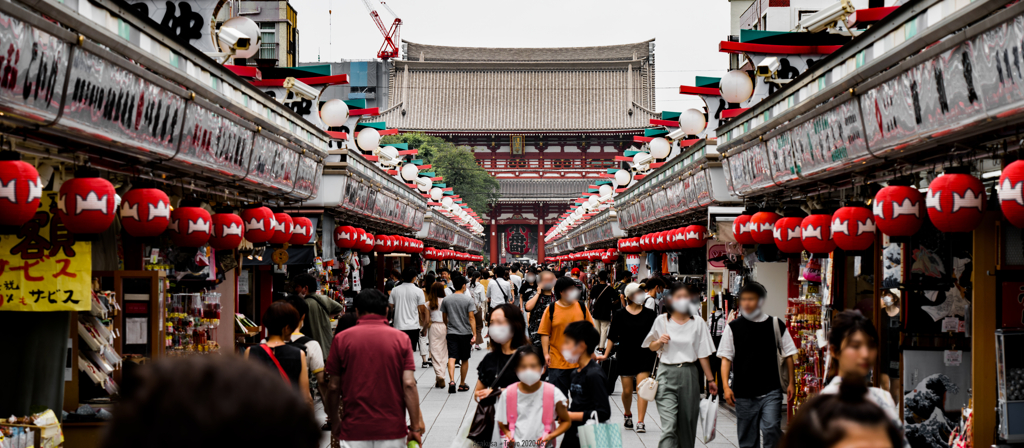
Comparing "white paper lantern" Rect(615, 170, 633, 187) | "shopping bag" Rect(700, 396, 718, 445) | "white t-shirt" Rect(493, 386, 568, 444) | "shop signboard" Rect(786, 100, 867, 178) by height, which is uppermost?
"white paper lantern" Rect(615, 170, 633, 187)

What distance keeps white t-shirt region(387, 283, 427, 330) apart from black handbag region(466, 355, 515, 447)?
6.52 metres

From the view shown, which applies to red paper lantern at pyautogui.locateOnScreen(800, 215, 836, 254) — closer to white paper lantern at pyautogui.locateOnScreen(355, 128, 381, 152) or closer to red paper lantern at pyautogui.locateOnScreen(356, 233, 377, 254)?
red paper lantern at pyautogui.locateOnScreen(356, 233, 377, 254)

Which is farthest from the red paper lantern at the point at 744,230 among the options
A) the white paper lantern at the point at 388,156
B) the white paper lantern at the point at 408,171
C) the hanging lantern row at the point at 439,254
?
the hanging lantern row at the point at 439,254

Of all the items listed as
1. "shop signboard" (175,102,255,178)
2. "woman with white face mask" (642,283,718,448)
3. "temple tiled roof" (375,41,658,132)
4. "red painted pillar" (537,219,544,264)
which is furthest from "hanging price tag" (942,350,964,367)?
"red painted pillar" (537,219,544,264)

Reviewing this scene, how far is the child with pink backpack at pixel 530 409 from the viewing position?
5.43 m

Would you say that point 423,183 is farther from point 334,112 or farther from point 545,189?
point 545,189

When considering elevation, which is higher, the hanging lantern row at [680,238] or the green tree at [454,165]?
the green tree at [454,165]

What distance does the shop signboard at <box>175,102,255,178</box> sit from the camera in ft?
22.6

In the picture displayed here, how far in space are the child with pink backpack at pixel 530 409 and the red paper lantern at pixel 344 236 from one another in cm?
920

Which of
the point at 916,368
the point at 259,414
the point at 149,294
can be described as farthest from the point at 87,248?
the point at 916,368

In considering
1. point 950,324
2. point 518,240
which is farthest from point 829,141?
point 518,240

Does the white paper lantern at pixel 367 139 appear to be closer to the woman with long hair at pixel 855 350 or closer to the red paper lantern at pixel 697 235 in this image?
the red paper lantern at pixel 697 235

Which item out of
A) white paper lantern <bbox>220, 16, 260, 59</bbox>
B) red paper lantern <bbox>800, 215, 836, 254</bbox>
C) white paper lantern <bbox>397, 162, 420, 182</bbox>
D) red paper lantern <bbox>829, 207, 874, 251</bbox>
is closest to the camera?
red paper lantern <bbox>829, 207, 874, 251</bbox>

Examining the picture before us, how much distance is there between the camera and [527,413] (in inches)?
217
